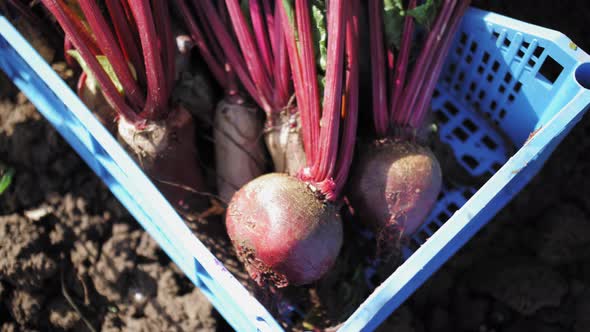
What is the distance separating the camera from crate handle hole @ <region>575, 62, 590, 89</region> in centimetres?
146

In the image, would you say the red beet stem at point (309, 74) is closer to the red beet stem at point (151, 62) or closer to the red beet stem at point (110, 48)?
the red beet stem at point (151, 62)

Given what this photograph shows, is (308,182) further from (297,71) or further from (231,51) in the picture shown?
(231,51)

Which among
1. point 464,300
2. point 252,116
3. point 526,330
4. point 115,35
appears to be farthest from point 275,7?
point 526,330

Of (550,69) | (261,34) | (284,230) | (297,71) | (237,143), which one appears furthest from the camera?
(550,69)

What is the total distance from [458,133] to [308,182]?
2.83 feet

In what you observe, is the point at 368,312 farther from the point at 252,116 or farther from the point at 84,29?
Result: the point at 84,29

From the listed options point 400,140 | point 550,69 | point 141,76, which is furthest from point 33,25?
point 550,69

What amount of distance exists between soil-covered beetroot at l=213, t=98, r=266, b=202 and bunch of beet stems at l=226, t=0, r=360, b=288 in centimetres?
25

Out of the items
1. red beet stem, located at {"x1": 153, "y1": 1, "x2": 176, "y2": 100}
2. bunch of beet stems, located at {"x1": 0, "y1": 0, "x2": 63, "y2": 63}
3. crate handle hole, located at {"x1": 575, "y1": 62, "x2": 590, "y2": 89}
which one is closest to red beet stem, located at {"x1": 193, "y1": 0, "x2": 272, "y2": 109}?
red beet stem, located at {"x1": 153, "y1": 1, "x2": 176, "y2": 100}

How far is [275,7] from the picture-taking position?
1646mm

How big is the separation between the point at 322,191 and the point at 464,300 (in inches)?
34.4

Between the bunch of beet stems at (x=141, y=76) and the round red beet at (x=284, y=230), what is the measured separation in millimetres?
281

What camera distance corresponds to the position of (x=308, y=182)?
5.16 feet

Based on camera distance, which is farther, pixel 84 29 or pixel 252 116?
pixel 252 116
